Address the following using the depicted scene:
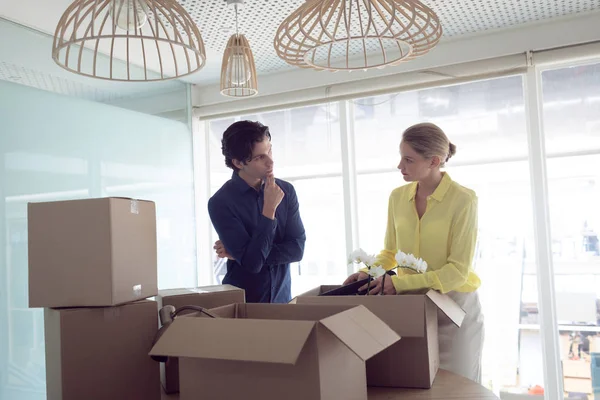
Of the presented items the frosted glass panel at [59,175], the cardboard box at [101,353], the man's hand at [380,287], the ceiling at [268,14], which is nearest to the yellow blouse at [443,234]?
the man's hand at [380,287]

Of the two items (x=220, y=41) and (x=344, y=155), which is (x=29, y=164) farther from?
(x=344, y=155)

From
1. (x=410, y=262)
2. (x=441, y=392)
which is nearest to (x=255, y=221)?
(x=410, y=262)

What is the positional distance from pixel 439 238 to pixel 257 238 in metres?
0.65

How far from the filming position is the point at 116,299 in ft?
4.01

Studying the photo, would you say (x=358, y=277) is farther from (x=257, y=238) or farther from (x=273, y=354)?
(x=273, y=354)

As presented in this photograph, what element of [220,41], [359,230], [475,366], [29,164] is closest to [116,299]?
[475,366]

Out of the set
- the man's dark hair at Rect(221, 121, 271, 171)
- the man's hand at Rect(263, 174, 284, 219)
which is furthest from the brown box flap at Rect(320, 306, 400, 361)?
the man's dark hair at Rect(221, 121, 271, 171)

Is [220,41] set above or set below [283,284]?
above

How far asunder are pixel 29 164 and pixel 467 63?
2.52 meters

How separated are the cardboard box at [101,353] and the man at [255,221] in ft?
2.39

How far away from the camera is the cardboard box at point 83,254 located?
1.23 m

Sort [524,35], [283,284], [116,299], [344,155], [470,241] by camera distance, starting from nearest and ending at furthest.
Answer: [116,299]
[470,241]
[283,284]
[524,35]
[344,155]

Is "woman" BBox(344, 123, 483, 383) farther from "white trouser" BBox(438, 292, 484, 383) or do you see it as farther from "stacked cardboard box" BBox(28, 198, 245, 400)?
"stacked cardboard box" BBox(28, 198, 245, 400)

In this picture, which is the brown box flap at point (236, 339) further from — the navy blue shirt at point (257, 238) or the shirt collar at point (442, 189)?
the shirt collar at point (442, 189)
